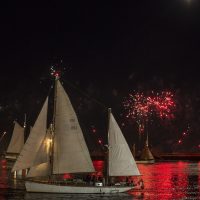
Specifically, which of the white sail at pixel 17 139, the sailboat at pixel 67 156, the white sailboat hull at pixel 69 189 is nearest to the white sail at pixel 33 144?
the sailboat at pixel 67 156

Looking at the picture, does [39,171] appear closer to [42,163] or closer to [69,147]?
[42,163]

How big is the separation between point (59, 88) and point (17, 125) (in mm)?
102325

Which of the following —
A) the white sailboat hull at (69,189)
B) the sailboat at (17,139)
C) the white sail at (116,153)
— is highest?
the sailboat at (17,139)

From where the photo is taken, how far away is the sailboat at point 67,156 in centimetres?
6594

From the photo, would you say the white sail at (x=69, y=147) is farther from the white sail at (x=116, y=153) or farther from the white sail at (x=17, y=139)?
the white sail at (x=17, y=139)

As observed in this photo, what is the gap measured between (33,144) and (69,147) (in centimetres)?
613

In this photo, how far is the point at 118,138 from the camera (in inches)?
2655

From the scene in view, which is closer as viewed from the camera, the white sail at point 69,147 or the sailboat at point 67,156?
the sailboat at point 67,156

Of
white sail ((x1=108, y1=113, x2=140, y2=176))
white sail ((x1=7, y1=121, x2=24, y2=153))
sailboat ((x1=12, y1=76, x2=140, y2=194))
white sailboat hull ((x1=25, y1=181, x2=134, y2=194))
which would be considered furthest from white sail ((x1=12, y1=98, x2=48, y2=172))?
white sail ((x1=7, y1=121, x2=24, y2=153))

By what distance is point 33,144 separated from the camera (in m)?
70.3

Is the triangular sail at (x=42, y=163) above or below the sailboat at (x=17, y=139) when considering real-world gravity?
below

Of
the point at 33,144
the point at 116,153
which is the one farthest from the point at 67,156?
the point at 33,144

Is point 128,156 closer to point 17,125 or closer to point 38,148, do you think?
point 38,148

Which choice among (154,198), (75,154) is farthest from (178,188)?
(75,154)
